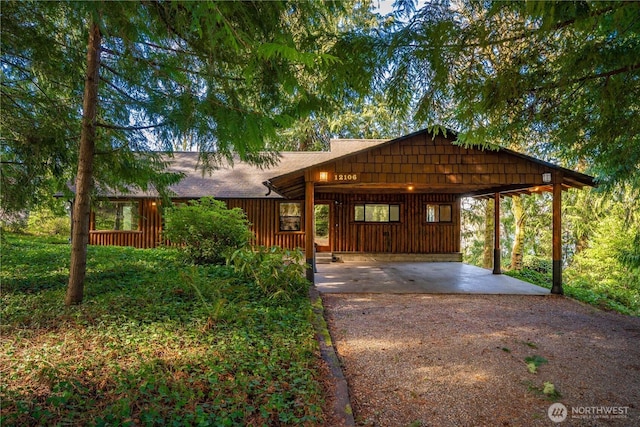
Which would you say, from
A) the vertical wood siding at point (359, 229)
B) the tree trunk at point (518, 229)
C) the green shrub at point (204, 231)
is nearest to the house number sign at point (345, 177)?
the green shrub at point (204, 231)

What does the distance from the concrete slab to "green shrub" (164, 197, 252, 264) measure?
2.72m

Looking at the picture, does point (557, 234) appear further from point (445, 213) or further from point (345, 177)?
point (445, 213)

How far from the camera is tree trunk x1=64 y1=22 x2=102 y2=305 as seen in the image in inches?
186

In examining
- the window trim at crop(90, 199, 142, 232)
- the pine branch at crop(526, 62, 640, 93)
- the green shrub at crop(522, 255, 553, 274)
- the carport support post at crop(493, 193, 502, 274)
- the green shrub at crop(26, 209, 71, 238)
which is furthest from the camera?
the green shrub at crop(522, 255, 553, 274)

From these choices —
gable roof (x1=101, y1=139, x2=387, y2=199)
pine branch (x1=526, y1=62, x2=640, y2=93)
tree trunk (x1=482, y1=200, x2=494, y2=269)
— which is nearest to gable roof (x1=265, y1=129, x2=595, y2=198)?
pine branch (x1=526, y1=62, x2=640, y2=93)

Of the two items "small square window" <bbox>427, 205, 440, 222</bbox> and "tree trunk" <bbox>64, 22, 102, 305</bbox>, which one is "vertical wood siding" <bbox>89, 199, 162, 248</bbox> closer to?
"tree trunk" <bbox>64, 22, 102, 305</bbox>

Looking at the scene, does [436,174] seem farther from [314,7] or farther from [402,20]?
[314,7]

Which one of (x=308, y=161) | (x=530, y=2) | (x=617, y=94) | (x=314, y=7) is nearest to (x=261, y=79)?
(x=314, y=7)

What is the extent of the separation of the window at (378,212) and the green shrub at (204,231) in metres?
6.97

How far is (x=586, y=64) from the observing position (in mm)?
3754

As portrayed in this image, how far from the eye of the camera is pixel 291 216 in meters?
15.2

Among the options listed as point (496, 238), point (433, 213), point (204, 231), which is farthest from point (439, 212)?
point (204, 231)

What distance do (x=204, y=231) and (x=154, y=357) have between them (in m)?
6.10

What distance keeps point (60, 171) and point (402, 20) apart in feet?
17.4
